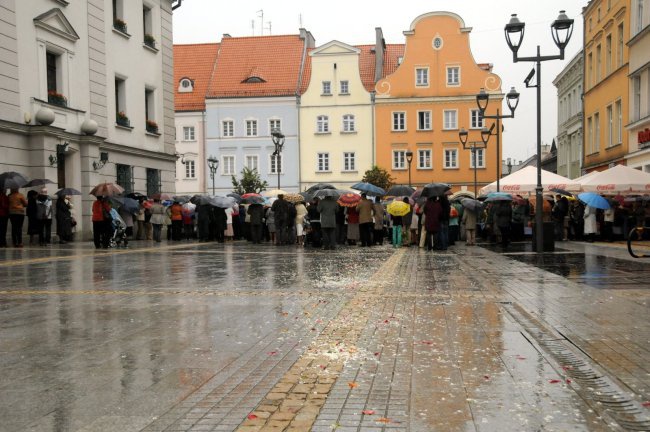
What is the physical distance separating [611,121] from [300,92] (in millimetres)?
29395

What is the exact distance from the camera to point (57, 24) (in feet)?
76.4

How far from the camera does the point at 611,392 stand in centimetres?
457

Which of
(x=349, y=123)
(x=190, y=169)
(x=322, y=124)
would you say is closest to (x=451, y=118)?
(x=349, y=123)

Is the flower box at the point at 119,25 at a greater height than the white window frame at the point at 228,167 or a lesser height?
greater

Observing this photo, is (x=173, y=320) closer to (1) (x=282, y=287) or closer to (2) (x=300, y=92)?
(1) (x=282, y=287)

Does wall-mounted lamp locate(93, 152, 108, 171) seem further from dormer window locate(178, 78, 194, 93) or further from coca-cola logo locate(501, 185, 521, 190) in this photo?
dormer window locate(178, 78, 194, 93)

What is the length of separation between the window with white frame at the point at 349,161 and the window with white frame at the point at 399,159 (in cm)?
344

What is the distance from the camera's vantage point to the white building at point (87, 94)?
2131cm

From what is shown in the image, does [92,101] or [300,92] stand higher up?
[300,92]

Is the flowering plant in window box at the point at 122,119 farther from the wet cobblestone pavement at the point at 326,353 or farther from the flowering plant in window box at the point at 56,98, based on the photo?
the wet cobblestone pavement at the point at 326,353

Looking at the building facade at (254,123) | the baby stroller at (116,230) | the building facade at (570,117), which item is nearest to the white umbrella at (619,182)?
the baby stroller at (116,230)

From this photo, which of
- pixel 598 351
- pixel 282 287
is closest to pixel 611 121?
pixel 282 287

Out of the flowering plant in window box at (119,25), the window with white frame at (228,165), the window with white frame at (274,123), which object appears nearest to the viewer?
the flowering plant in window box at (119,25)

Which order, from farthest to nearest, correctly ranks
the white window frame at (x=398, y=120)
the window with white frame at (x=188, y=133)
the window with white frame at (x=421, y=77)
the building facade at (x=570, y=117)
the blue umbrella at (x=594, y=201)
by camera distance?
1. the window with white frame at (x=188, y=133)
2. the white window frame at (x=398, y=120)
3. the window with white frame at (x=421, y=77)
4. the building facade at (x=570, y=117)
5. the blue umbrella at (x=594, y=201)
